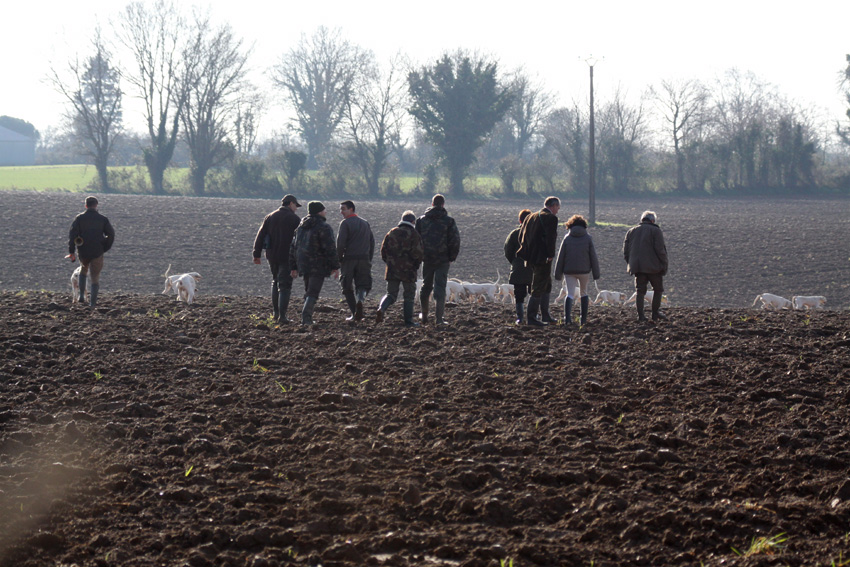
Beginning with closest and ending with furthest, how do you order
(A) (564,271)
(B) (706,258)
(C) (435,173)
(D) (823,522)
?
1. (D) (823,522)
2. (A) (564,271)
3. (B) (706,258)
4. (C) (435,173)

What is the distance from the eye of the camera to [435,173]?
51.3 metres

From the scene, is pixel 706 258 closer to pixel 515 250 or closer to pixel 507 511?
pixel 515 250

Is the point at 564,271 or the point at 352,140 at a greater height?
the point at 352,140

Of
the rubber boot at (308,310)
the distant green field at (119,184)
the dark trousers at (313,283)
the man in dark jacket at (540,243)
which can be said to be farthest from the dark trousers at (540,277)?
the distant green field at (119,184)

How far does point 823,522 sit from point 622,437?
5.65ft

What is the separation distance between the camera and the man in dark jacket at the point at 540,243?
1109cm

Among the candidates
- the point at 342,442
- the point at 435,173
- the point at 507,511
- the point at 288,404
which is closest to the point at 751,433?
the point at 507,511

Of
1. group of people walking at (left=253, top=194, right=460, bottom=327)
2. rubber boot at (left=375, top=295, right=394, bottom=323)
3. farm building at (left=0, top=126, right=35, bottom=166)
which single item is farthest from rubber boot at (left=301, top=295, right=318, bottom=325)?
farm building at (left=0, top=126, right=35, bottom=166)

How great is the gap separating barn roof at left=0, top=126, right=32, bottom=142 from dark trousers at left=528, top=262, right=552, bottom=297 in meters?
92.3

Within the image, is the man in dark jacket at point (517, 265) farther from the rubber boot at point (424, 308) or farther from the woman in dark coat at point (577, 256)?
the rubber boot at point (424, 308)

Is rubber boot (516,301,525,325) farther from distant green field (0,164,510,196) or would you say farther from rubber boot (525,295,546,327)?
distant green field (0,164,510,196)

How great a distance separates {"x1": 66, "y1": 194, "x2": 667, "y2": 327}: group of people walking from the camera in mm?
10938

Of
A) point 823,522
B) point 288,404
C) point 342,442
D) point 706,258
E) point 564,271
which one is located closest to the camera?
point 823,522

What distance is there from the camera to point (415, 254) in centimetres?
1095
